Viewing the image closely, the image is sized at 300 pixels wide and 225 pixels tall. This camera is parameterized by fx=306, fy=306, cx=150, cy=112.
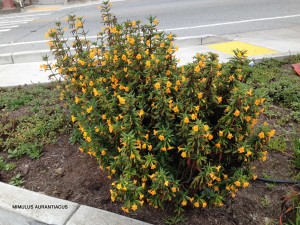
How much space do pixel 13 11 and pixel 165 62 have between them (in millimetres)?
18070

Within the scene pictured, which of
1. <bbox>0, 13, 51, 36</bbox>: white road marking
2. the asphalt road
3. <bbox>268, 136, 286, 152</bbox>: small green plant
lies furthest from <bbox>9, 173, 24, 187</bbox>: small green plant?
<bbox>0, 13, 51, 36</bbox>: white road marking

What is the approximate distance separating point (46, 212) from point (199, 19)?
8550 millimetres

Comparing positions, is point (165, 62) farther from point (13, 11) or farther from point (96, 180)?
point (13, 11)

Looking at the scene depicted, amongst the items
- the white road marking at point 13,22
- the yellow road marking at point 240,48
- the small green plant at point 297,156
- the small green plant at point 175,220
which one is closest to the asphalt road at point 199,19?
the white road marking at point 13,22

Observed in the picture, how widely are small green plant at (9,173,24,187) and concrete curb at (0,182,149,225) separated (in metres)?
0.22

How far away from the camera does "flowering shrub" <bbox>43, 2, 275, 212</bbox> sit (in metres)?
1.89

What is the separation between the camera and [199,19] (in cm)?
966

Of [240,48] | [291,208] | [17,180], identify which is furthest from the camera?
[240,48]

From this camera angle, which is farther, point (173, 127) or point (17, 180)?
point (17, 180)

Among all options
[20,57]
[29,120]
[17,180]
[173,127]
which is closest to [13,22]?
[20,57]

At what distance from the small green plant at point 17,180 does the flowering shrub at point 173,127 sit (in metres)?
0.98

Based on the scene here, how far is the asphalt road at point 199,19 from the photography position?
8273 millimetres

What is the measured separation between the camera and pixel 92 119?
2223 mm

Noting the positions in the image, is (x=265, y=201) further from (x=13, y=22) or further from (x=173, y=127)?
(x=13, y=22)
